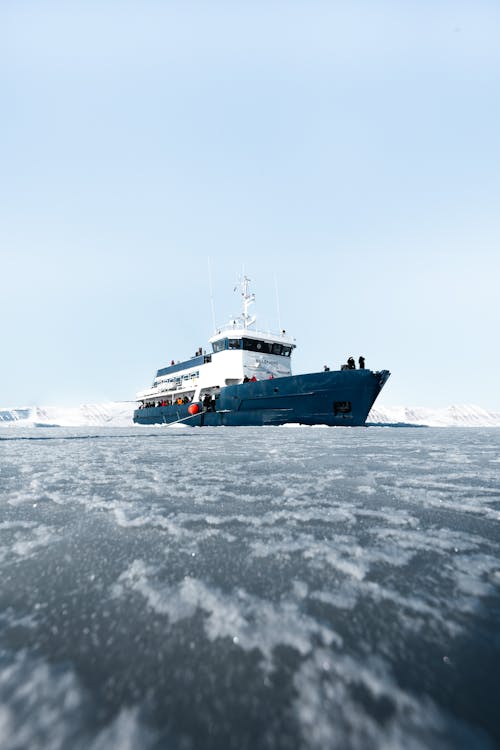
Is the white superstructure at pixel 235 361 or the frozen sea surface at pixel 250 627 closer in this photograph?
the frozen sea surface at pixel 250 627

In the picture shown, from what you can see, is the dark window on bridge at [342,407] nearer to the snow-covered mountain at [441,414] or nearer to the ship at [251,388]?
the ship at [251,388]

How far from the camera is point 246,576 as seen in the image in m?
1.83

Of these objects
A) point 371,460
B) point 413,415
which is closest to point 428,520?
point 371,460

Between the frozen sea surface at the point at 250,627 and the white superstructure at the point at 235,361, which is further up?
the white superstructure at the point at 235,361

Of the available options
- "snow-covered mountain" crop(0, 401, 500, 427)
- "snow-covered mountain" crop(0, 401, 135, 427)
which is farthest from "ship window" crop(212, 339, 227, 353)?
"snow-covered mountain" crop(0, 401, 500, 427)

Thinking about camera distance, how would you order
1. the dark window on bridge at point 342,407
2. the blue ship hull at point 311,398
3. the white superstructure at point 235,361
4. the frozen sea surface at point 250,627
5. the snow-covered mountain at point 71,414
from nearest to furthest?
the frozen sea surface at point 250,627
the blue ship hull at point 311,398
the dark window on bridge at point 342,407
the white superstructure at point 235,361
the snow-covered mountain at point 71,414

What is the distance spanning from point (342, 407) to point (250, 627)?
69.9ft

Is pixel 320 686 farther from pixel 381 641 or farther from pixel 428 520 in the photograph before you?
pixel 428 520

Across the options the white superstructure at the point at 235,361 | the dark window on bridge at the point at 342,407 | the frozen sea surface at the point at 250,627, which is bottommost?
the frozen sea surface at the point at 250,627

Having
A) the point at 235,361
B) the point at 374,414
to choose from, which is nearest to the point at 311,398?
the point at 235,361

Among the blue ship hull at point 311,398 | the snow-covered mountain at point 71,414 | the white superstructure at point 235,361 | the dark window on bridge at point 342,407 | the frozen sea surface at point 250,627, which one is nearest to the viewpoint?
the frozen sea surface at point 250,627

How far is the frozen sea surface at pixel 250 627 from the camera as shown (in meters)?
0.94

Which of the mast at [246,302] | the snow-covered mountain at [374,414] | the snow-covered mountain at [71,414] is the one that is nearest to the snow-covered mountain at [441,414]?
the snow-covered mountain at [374,414]

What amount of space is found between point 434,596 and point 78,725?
1.44m
